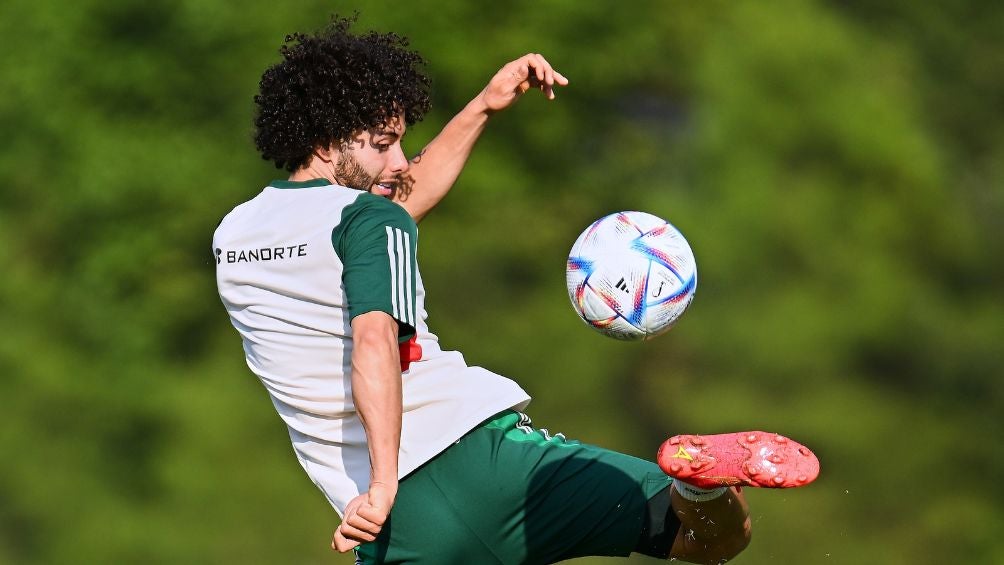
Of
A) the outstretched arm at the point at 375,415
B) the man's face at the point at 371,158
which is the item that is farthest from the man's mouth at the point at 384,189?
the outstretched arm at the point at 375,415

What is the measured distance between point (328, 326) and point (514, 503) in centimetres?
58

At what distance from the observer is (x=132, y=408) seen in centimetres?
828

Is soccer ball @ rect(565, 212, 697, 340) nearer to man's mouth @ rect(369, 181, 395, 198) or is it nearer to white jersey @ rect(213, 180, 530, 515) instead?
white jersey @ rect(213, 180, 530, 515)

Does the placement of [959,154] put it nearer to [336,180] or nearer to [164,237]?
→ [164,237]

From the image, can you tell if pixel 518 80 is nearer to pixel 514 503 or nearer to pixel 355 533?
pixel 514 503

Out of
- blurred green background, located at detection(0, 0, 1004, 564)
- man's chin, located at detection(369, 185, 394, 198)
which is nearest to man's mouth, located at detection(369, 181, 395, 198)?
man's chin, located at detection(369, 185, 394, 198)

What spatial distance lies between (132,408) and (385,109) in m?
5.39

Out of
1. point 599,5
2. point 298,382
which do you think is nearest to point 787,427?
point 599,5

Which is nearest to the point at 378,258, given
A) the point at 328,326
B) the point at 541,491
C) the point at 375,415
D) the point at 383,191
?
the point at 328,326

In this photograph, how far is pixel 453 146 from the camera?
157 inches

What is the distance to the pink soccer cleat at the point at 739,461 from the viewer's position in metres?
3.07

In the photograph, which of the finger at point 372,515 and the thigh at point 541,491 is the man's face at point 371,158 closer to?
the thigh at point 541,491

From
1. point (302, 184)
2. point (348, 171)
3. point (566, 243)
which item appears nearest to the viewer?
point (302, 184)

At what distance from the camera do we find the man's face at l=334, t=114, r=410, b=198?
3.33 m
